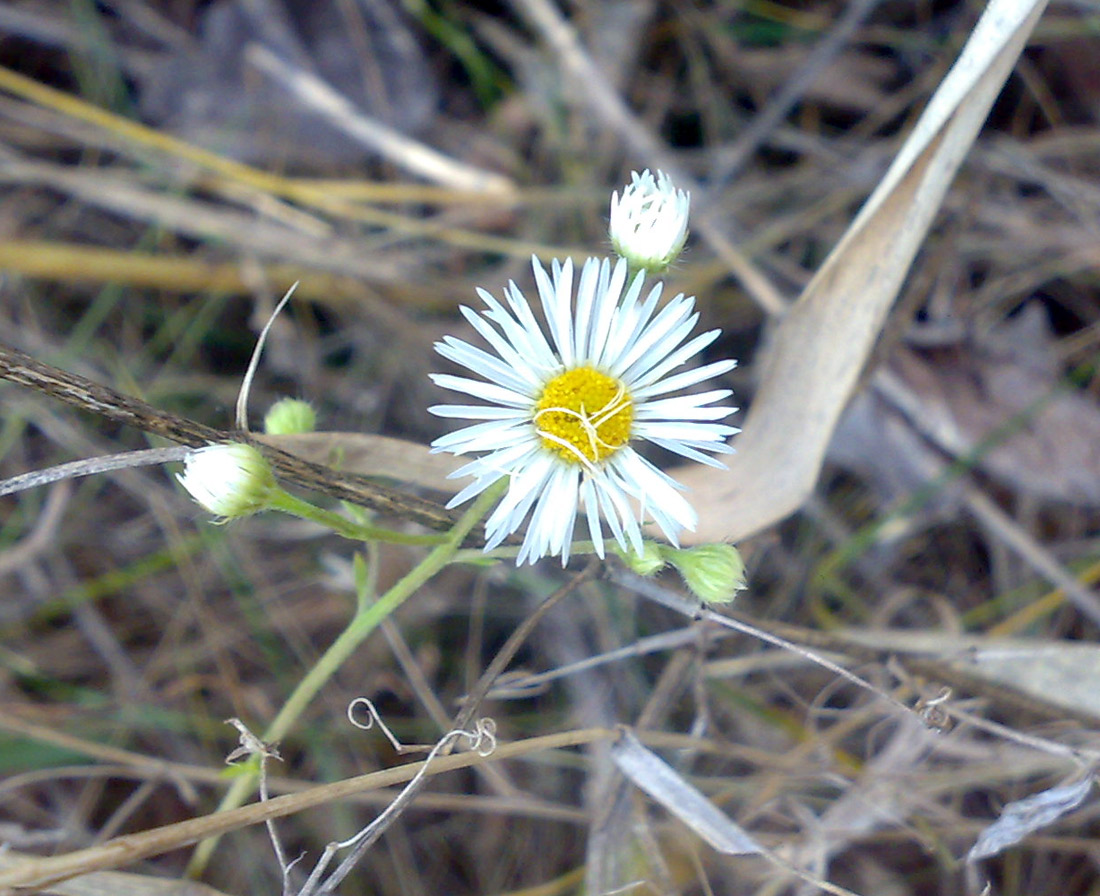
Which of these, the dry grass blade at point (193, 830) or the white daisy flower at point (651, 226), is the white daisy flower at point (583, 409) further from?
the dry grass blade at point (193, 830)

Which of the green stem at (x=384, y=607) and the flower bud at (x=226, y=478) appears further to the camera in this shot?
the green stem at (x=384, y=607)

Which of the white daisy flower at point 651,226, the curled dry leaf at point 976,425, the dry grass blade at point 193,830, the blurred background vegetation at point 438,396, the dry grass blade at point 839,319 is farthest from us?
the curled dry leaf at point 976,425

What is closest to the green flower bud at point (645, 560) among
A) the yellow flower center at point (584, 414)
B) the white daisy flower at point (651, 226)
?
the yellow flower center at point (584, 414)

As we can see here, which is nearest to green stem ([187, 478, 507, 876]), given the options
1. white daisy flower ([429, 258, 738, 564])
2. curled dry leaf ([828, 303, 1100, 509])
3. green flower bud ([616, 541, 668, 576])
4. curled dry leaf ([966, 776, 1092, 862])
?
white daisy flower ([429, 258, 738, 564])

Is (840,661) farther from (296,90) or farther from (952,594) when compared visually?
(296,90)

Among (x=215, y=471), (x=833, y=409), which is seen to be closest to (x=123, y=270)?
(x=215, y=471)

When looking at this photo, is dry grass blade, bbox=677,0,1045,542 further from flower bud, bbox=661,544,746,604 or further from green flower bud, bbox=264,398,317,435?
green flower bud, bbox=264,398,317,435

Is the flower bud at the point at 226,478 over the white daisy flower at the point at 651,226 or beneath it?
beneath
